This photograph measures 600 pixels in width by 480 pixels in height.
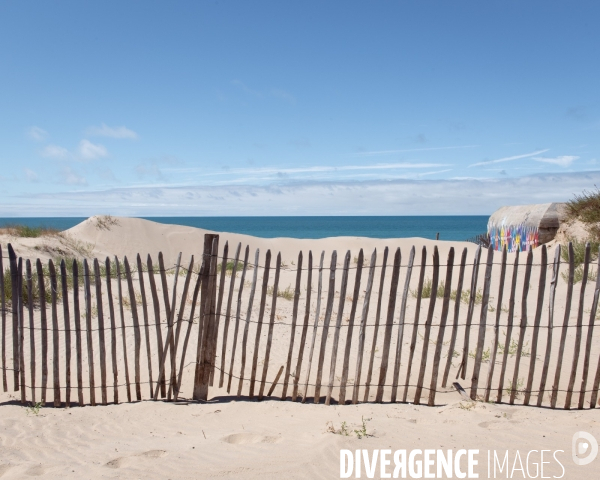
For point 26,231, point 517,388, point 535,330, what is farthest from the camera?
point 26,231

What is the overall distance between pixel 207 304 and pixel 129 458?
1.62 meters

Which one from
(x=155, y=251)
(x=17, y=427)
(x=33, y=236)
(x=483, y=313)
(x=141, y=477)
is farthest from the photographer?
(x=155, y=251)

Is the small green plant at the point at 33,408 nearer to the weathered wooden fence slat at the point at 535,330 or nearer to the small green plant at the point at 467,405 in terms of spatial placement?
the small green plant at the point at 467,405

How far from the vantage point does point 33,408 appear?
4.96m

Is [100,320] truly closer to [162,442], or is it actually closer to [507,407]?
[162,442]

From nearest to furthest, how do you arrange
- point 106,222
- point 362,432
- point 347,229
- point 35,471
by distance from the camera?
point 35,471 < point 362,432 < point 106,222 < point 347,229

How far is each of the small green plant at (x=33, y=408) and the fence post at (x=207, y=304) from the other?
1492mm

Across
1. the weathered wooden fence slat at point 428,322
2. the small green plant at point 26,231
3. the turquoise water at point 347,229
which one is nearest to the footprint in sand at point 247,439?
the weathered wooden fence slat at point 428,322

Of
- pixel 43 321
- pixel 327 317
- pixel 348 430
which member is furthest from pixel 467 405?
pixel 43 321

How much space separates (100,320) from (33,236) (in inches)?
530

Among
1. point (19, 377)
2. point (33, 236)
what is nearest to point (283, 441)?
point (19, 377)

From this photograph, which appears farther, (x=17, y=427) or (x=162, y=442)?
(x=17, y=427)

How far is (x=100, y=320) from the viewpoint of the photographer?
195 inches

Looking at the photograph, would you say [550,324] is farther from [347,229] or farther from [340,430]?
[347,229]
